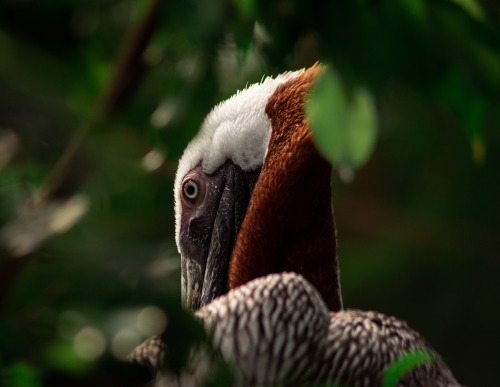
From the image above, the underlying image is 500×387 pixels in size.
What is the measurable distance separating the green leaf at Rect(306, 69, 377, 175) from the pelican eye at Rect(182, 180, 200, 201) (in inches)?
87.7

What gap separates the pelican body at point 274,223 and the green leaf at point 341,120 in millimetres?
858

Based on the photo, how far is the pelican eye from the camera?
3209mm

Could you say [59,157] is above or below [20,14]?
below

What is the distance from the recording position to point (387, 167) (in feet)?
23.5

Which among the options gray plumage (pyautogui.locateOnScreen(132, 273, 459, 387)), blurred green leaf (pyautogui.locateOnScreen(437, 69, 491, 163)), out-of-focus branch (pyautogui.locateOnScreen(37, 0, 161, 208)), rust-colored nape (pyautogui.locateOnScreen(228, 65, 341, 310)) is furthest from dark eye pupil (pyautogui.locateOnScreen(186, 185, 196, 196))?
out-of-focus branch (pyautogui.locateOnScreen(37, 0, 161, 208))

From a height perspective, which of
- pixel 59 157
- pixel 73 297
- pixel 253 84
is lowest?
pixel 73 297

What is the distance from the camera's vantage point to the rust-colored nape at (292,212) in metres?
2.80

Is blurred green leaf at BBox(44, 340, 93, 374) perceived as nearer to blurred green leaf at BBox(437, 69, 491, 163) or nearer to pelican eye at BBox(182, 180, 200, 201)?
blurred green leaf at BBox(437, 69, 491, 163)

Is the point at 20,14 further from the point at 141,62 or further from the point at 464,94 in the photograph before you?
the point at 464,94

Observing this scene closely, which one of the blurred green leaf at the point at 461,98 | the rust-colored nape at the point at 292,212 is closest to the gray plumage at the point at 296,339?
the blurred green leaf at the point at 461,98

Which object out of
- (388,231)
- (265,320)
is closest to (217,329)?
(265,320)

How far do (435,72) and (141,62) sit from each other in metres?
0.42

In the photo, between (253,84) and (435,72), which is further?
(253,84)

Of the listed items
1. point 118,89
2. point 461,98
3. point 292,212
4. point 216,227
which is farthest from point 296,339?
point 216,227
